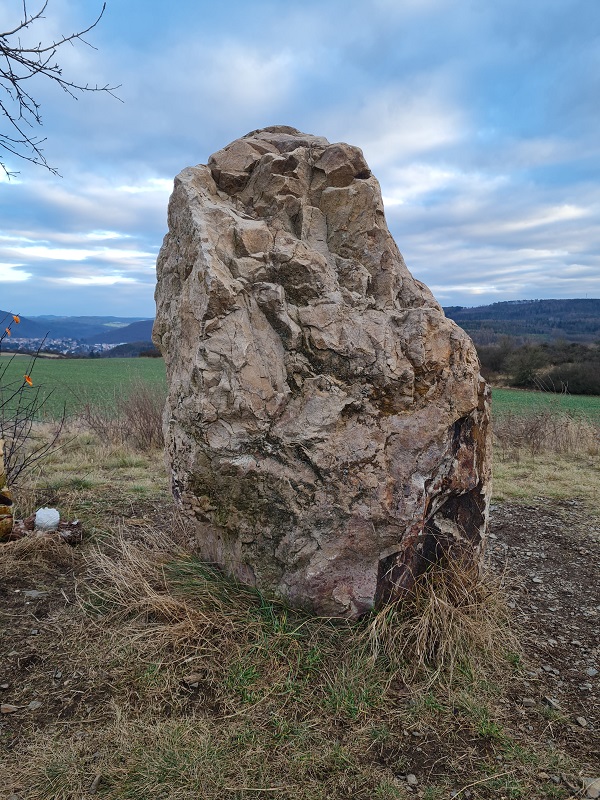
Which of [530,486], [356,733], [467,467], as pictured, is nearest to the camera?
[356,733]

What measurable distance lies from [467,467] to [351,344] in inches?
39.9

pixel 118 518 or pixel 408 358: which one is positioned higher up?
pixel 408 358

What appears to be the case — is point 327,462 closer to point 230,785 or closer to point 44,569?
point 230,785

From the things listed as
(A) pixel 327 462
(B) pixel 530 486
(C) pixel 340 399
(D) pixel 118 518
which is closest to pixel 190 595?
(A) pixel 327 462

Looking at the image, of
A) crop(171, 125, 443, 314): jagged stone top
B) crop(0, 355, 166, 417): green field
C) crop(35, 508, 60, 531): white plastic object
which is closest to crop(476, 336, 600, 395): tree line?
crop(0, 355, 166, 417): green field

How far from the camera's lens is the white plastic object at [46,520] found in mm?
4719

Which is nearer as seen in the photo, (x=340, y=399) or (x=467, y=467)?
(x=340, y=399)

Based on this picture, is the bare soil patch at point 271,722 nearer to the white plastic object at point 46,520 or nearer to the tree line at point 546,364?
the white plastic object at point 46,520

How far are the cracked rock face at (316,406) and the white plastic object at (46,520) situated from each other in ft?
5.82

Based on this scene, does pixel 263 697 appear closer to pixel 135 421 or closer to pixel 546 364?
pixel 135 421

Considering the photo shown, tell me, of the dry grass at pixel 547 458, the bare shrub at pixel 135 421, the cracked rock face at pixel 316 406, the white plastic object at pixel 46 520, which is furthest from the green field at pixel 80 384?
the dry grass at pixel 547 458

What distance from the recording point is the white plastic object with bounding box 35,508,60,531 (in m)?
4.72

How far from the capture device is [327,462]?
300cm

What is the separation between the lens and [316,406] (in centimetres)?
310
